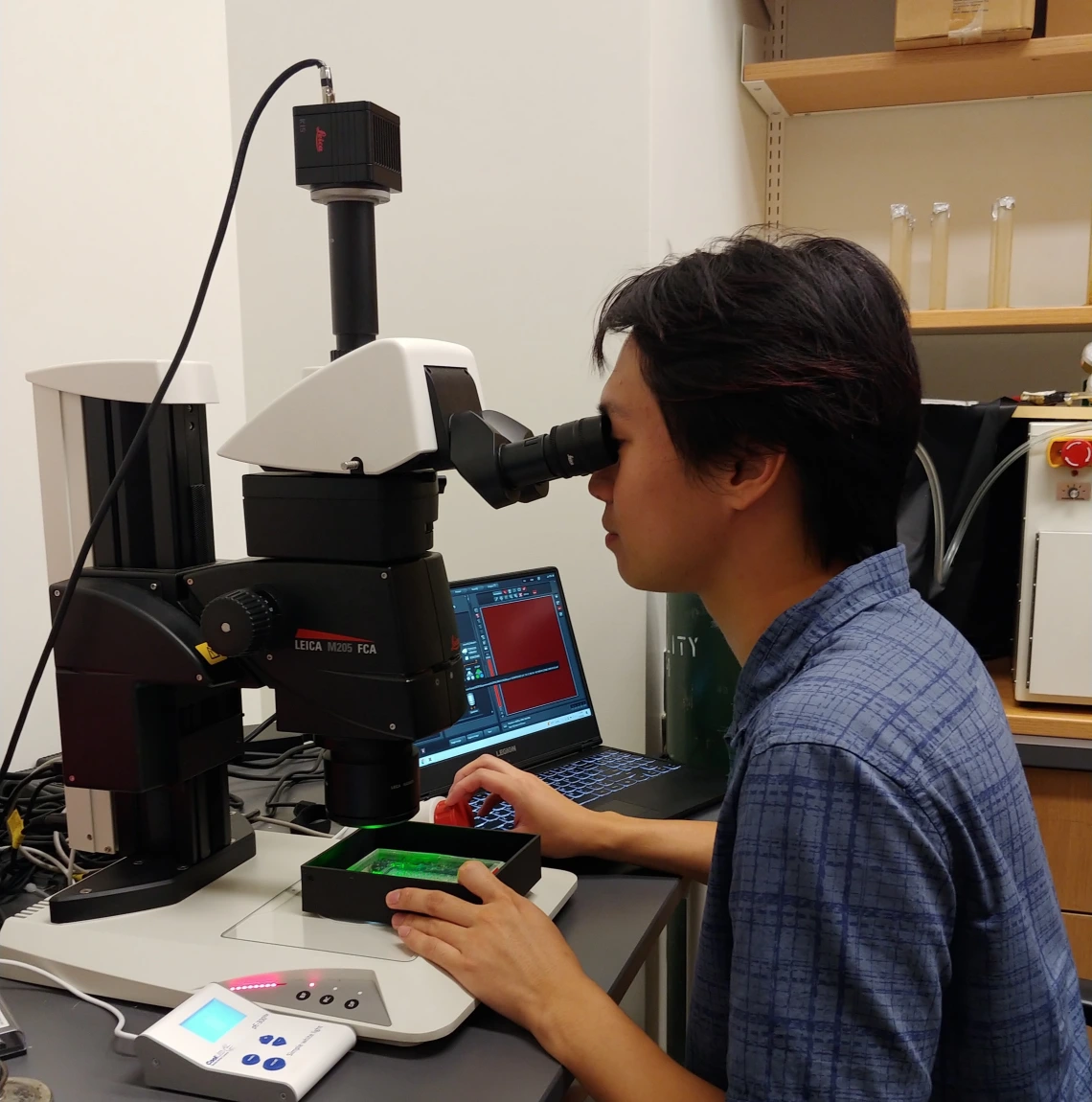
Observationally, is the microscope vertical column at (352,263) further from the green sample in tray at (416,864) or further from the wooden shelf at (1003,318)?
the wooden shelf at (1003,318)

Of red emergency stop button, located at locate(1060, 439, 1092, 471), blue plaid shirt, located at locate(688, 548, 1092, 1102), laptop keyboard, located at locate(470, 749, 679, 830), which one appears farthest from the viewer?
red emergency stop button, located at locate(1060, 439, 1092, 471)

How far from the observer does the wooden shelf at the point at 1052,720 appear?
169 centimetres

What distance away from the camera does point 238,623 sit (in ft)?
2.63

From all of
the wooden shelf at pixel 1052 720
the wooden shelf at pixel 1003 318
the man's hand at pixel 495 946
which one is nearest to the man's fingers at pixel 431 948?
the man's hand at pixel 495 946

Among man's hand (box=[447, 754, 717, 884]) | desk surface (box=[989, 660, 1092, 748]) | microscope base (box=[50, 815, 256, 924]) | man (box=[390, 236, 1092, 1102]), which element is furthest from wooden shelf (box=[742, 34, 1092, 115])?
microscope base (box=[50, 815, 256, 924])

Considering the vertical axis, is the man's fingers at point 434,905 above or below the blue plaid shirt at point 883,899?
below

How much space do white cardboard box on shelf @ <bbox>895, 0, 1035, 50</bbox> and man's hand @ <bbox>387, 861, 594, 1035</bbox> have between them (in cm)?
173

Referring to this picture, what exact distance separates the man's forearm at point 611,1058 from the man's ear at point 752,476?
1.34ft

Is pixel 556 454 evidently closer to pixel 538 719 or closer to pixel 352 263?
pixel 352 263

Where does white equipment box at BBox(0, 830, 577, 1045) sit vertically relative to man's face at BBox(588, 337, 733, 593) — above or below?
below

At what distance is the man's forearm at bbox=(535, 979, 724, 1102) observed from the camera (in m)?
0.74

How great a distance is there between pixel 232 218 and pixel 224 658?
1.13 meters

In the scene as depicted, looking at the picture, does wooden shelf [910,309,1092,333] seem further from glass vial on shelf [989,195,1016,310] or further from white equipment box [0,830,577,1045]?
white equipment box [0,830,577,1045]

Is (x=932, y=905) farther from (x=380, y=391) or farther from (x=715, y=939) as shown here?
(x=380, y=391)
